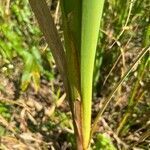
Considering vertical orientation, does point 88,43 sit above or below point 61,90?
below

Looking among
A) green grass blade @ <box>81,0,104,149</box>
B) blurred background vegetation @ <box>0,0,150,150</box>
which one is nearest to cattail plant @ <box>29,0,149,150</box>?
green grass blade @ <box>81,0,104,149</box>

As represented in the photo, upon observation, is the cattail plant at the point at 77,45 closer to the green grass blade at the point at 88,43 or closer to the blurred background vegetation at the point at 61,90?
the green grass blade at the point at 88,43

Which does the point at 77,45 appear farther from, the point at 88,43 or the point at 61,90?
the point at 61,90

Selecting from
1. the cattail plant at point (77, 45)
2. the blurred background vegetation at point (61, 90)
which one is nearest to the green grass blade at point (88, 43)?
the cattail plant at point (77, 45)

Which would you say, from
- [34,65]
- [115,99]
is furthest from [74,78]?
[115,99]

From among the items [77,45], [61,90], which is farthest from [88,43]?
[61,90]

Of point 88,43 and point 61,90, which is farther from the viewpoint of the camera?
point 61,90

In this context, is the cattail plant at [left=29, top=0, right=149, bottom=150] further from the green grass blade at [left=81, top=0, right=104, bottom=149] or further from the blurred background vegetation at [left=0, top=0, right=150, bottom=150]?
the blurred background vegetation at [left=0, top=0, right=150, bottom=150]
